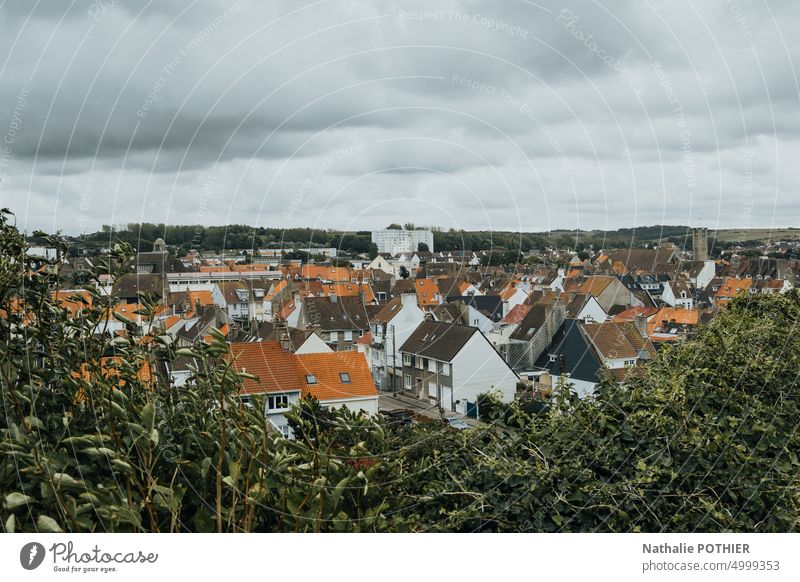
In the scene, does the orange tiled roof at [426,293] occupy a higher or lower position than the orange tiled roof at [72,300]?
lower

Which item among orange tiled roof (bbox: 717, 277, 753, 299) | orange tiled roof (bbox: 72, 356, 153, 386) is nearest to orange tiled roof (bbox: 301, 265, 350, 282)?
orange tiled roof (bbox: 72, 356, 153, 386)

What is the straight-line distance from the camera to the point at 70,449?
82.9 inches

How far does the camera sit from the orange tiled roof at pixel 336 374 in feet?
10.2

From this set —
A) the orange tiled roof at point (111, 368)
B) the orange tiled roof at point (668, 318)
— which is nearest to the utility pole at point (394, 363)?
the orange tiled roof at point (111, 368)

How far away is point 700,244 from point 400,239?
1.87 m

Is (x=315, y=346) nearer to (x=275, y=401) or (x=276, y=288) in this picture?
(x=276, y=288)

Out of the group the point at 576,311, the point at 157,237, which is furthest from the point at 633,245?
the point at 157,237

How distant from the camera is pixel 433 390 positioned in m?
3.22

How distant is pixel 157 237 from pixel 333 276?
3.47ft

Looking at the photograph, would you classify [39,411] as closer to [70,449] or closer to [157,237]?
[70,449]

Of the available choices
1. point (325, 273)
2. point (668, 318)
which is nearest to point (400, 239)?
point (325, 273)
